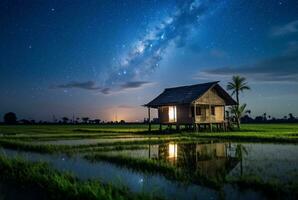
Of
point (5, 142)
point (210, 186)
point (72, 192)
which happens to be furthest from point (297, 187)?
point (5, 142)

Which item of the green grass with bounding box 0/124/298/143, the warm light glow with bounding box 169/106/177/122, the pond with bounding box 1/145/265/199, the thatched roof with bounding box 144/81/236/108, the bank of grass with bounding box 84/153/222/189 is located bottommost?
the pond with bounding box 1/145/265/199

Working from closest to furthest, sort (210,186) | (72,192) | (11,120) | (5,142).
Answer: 1. (72,192)
2. (210,186)
3. (5,142)
4. (11,120)

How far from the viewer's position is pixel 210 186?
8086 mm

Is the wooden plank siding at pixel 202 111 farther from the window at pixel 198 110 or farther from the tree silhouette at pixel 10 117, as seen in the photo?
the tree silhouette at pixel 10 117

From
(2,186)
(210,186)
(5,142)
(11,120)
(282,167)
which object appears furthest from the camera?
(11,120)

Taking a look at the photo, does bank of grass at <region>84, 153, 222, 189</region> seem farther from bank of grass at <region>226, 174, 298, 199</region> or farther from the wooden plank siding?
the wooden plank siding

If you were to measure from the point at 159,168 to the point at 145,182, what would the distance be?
188 cm

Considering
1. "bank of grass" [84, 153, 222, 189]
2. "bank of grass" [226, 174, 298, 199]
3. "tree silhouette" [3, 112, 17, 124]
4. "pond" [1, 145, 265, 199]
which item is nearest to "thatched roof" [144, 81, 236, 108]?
"bank of grass" [84, 153, 222, 189]

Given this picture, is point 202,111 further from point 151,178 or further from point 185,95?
point 151,178

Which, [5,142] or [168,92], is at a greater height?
[168,92]

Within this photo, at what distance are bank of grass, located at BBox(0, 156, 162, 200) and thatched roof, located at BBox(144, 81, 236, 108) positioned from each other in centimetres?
2480

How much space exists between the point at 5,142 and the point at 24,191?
15641mm

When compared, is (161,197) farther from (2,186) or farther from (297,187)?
(2,186)

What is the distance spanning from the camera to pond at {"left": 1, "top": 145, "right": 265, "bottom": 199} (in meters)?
7.33
